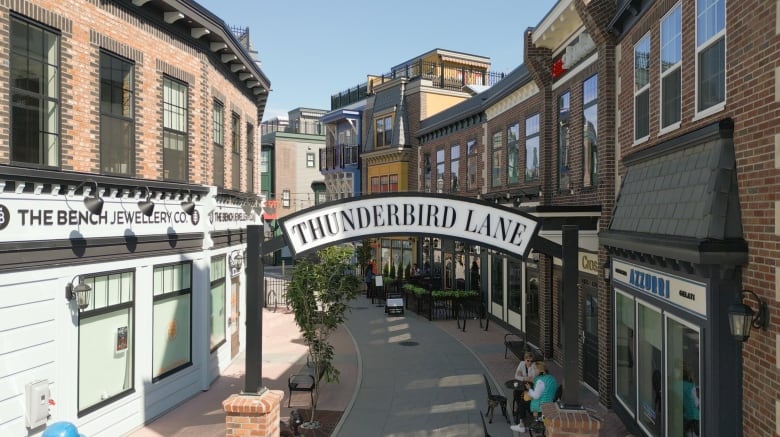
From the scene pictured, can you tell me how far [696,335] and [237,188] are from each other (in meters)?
13.6

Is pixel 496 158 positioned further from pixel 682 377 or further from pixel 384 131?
pixel 682 377

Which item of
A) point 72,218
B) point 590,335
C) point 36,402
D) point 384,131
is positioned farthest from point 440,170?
point 36,402

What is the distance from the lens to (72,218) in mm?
9312

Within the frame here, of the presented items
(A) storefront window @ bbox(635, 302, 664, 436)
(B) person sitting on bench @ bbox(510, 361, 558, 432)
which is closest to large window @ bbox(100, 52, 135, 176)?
(B) person sitting on bench @ bbox(510, 361, 558, 432)

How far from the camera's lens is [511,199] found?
732 inches

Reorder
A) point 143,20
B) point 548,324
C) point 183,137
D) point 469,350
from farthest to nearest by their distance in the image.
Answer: point 469,350 < point 548,324 < point 183,137 < point 143,20

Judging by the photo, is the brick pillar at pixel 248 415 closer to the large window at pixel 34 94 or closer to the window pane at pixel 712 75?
the large window at pixel 34 94

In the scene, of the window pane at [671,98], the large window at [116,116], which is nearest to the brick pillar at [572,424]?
the window pane at [671,98]

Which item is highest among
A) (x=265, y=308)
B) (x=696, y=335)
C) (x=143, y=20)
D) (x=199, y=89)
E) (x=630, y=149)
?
(x=143, y=20)

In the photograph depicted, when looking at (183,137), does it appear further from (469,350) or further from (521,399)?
(469,350)

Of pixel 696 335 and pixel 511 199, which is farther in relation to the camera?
pixel 511 199

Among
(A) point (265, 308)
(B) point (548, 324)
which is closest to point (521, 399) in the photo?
(B) point (548, 324)

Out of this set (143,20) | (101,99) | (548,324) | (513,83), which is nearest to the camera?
(101,99)

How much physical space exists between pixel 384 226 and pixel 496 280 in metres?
15.8
